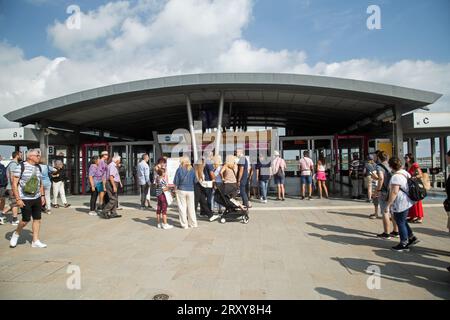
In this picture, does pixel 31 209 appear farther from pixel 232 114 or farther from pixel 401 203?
pixel 232 114

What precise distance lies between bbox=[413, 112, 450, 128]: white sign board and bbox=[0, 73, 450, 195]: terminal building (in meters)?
0.03

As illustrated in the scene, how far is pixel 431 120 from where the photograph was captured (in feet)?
31.1

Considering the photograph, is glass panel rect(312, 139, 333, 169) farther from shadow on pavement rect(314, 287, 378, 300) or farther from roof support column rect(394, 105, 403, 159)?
shadow on pavement rect(314, 287, 378, 300)

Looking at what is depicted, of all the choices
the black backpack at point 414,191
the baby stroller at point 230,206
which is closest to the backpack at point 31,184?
the baby stroller at point 230,206

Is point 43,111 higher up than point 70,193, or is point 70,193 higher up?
point 43,111

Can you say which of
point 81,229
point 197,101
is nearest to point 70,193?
point 197,101

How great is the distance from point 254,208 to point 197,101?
5.88 m

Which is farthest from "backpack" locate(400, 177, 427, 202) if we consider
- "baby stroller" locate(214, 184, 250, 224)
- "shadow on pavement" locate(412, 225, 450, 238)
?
"baby stroller" locate(214, 184, 250, 224)

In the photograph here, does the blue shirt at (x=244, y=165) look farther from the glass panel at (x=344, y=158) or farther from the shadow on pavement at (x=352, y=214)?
the glass panel at (x=344, y=158)

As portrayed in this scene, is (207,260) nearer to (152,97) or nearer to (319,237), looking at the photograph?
(319,237)

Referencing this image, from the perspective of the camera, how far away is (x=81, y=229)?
6.46 meters

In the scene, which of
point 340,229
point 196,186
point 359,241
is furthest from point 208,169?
point 359,241

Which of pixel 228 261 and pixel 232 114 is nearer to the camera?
pixel 228 261

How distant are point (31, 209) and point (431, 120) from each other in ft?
36.4
